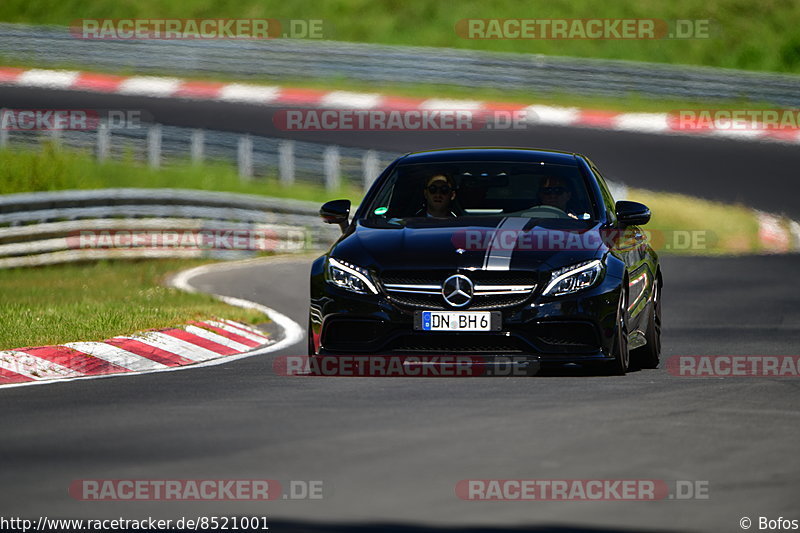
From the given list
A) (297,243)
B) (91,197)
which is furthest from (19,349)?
(297,243)

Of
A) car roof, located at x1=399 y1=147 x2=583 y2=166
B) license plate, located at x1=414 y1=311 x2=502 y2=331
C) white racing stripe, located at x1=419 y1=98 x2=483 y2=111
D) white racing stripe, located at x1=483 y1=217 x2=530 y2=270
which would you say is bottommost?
license plate, located at x1=414 y1=311 x2=502 y2=331

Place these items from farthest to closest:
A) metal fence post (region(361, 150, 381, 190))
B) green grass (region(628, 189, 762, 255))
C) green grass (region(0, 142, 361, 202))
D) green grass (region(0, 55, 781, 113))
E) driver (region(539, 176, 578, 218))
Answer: green grass (region(0, 55, 781, 113)) → metal fence post (region(361, 150, 381, 190)) → green grass (region(0, 142, 361, 202)) → green grass (region(628, 189, 762, 255)) → driver (region(539, 176, 578, 218))

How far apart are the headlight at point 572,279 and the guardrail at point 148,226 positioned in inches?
490

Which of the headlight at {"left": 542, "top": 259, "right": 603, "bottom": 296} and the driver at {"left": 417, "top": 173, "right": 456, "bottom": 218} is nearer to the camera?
the headlight at {"left": 542, "top": 259, "right": 603, "bottom": 296}

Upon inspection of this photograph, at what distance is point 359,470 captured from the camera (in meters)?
6.92

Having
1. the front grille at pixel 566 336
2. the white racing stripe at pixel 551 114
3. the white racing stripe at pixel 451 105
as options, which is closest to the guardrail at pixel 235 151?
the white racing stripe at pixel 451 105

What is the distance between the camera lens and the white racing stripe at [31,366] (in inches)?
440

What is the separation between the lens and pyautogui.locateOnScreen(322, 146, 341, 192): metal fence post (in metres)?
28.9

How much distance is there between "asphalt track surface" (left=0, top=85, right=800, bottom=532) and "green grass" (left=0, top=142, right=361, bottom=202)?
15.4 meters

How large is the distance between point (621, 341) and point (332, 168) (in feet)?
62.8

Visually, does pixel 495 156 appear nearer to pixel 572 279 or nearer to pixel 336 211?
pixel 336 211

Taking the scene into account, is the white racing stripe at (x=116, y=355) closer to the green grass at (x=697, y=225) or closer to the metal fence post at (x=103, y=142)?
the green grass at (x=697, y=225)

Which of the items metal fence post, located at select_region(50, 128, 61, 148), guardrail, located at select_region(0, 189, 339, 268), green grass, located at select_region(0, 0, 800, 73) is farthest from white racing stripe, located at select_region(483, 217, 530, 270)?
green grass, located at select_region(0, 0, 800, 73)

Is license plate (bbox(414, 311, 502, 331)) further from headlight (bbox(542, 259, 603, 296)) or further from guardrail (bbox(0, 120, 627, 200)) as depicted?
guardrail (bbox(0, 120, 627, 200))
